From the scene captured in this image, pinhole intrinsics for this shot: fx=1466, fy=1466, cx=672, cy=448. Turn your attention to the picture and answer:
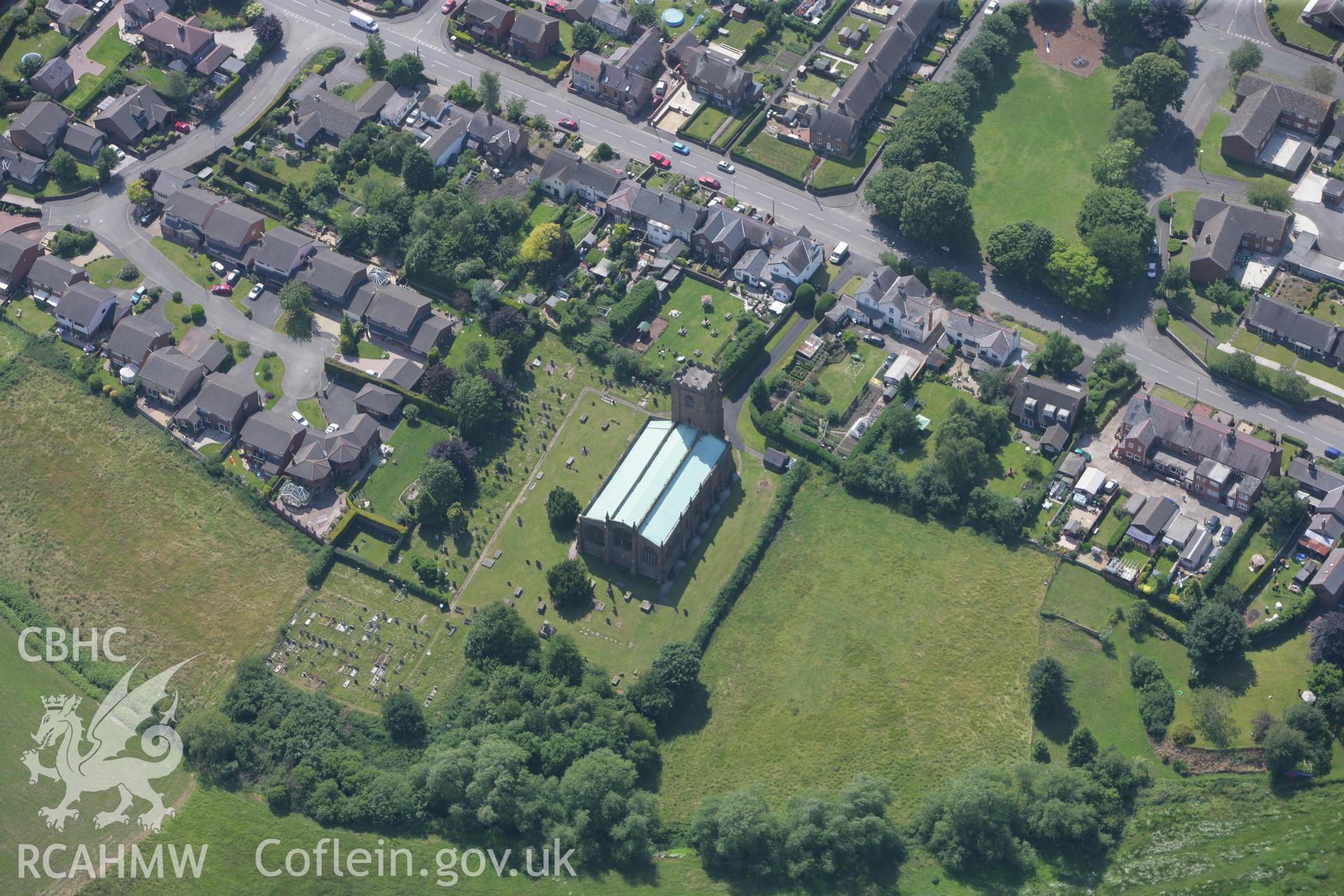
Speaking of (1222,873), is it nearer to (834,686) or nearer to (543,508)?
(834,686)

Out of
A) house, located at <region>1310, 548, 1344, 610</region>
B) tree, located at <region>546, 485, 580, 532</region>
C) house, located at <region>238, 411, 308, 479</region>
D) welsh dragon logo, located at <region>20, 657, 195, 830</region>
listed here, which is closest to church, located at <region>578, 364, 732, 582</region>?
tree, located at <region>546, 485, 580, 532</region>

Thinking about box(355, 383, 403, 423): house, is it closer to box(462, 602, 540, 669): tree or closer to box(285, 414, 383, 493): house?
box(285, 414, 383, 493): house

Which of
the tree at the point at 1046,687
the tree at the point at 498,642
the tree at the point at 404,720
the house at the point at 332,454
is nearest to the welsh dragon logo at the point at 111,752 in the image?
the tree at the point at 404,720

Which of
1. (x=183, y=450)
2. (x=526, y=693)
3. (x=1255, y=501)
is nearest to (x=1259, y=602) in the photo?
(x=1255, y=501)

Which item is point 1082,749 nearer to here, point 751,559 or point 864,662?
point 864,662

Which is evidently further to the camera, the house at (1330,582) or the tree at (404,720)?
the house at (1330,582)

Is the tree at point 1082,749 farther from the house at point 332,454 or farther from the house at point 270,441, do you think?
the house at point 270,441

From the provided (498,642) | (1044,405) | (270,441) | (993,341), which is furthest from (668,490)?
(270,441)
